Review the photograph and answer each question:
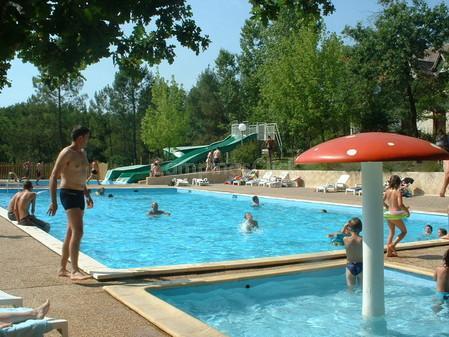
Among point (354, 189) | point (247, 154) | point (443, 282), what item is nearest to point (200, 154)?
point (247, 154)

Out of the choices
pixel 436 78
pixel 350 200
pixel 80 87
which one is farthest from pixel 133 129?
pixel 350 200

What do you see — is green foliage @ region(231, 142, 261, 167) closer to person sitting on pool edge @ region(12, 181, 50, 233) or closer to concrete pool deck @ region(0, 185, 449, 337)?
person sitting on pool edge @ region(12, 181, 50, 233)

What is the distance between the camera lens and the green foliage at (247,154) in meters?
34.7

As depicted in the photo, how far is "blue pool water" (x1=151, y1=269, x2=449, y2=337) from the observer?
5992 mm

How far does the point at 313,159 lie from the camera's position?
5.12 meters

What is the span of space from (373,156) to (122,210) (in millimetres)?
17080

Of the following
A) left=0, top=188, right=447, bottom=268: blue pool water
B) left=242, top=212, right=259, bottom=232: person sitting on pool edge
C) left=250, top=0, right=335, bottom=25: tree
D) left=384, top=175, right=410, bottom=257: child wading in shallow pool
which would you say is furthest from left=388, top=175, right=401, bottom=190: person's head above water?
left=242, top=212, right=259, bottom=232: person sitting on pool edge

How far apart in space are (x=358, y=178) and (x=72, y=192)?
1857cm

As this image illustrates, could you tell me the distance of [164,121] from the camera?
47406 millimetres

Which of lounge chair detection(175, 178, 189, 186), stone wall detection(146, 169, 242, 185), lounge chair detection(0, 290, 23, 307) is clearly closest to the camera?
lounge chair detection(0, 290, 23, 307)

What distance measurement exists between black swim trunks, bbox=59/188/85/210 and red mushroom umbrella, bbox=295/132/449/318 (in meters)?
2.80

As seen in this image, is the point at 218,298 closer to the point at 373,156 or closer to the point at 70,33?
the point at 373,156

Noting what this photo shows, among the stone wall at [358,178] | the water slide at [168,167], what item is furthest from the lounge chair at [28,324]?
the water slide at [168,167]

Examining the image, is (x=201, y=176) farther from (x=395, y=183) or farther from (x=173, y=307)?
(x=173, y=307)
